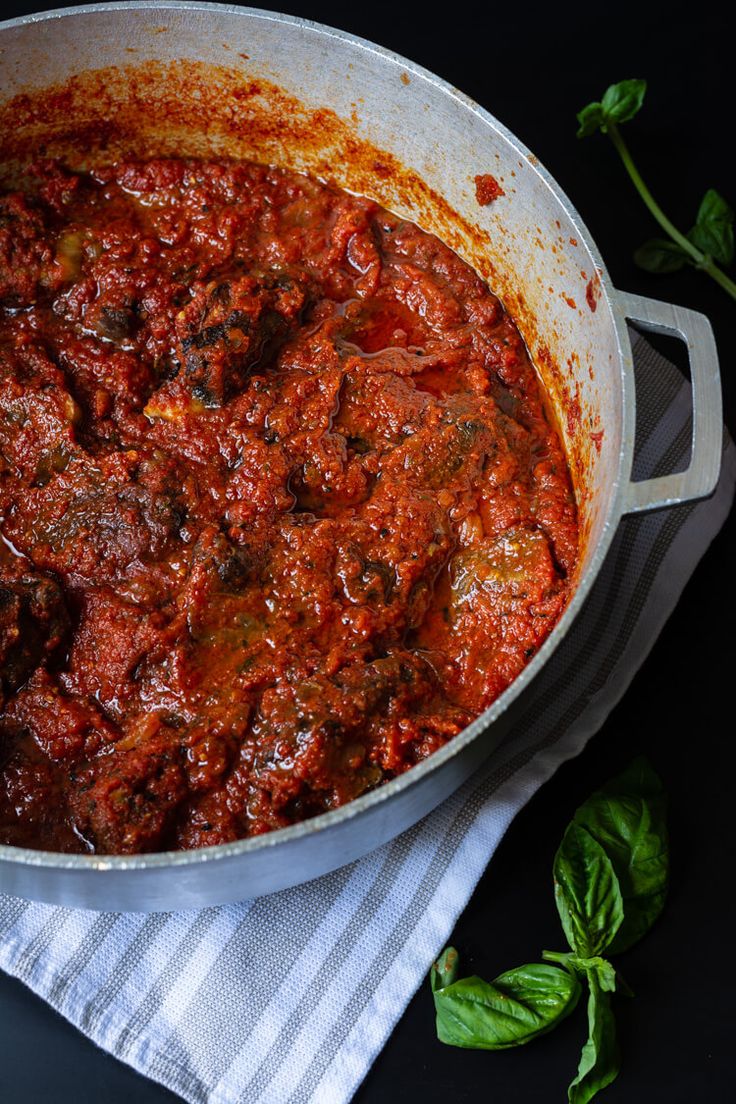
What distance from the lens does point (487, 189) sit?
3861mm

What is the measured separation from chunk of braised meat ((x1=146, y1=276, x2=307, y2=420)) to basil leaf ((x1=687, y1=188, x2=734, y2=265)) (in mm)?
1417

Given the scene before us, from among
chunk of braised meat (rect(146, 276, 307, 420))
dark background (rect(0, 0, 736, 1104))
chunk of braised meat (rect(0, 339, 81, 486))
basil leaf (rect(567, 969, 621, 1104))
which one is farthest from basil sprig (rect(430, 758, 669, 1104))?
chunk of braised meat (rect(0, 339, 81, 486))

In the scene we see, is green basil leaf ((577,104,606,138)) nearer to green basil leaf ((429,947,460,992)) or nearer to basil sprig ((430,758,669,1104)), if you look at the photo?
basil sprig ((430,758,669,1104))

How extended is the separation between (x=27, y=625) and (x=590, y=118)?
7.98ft

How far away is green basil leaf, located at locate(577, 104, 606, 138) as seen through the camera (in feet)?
13.7

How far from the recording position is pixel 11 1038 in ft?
11.0

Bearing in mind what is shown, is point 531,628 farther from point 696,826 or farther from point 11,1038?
point 11,1038

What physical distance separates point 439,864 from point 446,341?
1.49m

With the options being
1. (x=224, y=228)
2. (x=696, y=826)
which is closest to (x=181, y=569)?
(x=224, y=228)

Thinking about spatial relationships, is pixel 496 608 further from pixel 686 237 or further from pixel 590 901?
pixel 686 237

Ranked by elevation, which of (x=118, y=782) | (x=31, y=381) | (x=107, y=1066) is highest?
(x=31, y=381)

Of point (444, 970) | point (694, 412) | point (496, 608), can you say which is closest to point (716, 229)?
point (694, 412)

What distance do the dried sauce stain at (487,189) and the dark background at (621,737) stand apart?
0.72 m

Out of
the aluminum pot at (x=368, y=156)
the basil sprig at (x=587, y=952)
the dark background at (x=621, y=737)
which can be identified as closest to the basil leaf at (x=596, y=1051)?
the basil sprig at (x=587, y=952)
